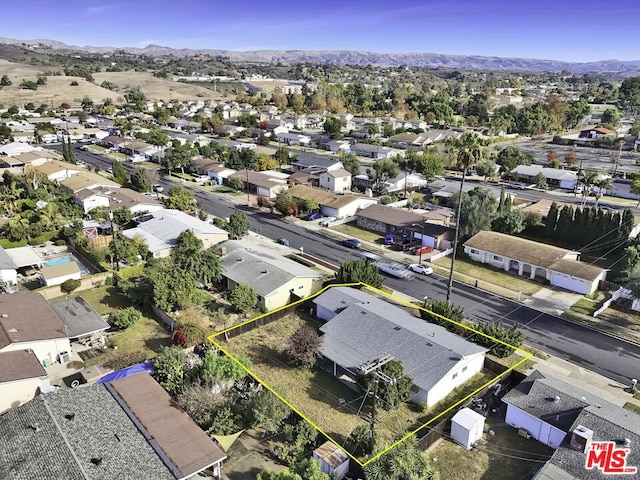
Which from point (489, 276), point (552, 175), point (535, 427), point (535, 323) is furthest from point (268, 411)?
point (552, 175)

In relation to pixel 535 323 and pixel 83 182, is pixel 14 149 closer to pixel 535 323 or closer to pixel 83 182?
pixel 83 182

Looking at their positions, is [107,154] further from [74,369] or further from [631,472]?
[631,472]

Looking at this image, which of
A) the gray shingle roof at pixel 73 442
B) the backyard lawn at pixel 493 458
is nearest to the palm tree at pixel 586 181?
the backyard lawn at pixel 493 458

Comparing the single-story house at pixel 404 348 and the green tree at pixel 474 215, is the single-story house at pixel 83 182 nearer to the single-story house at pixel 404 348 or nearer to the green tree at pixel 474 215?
the single-story house at pixel 404 348

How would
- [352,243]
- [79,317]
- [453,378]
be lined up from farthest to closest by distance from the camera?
[352,243] → [79,317] → [453,378]

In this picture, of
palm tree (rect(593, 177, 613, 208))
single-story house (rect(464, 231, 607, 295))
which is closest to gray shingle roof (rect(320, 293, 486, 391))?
single-story house (rect(464, 231, 607, 295))

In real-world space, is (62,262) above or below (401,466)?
below

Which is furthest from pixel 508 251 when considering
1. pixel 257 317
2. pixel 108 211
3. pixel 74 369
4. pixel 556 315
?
pixel 108 211
